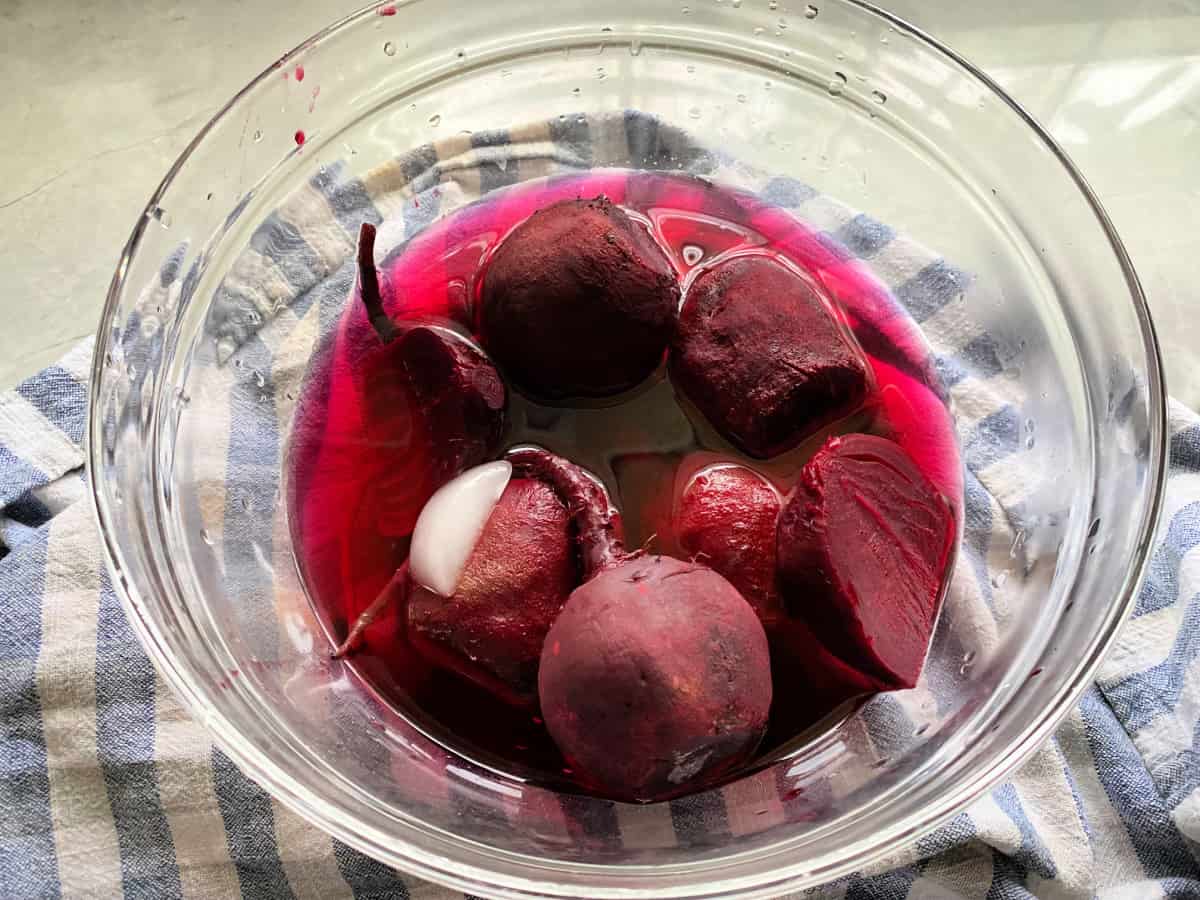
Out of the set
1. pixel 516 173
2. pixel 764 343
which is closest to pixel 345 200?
pixel 516 173

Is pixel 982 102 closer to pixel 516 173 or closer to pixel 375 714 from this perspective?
pixel 516 173

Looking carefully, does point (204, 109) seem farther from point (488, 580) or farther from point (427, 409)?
point (488, 580)

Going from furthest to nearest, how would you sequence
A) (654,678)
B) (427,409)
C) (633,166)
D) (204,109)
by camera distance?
(204,109)
(633,166)
(427,409)
(654,678)

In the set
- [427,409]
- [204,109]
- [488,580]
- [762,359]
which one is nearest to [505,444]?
[427,409]

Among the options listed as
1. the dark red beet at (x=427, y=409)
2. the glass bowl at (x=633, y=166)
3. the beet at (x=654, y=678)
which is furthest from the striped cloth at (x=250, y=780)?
the beet at (x=654, y=678)

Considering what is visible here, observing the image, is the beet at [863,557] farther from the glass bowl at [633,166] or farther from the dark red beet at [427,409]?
the dark red beet at [427,409]
